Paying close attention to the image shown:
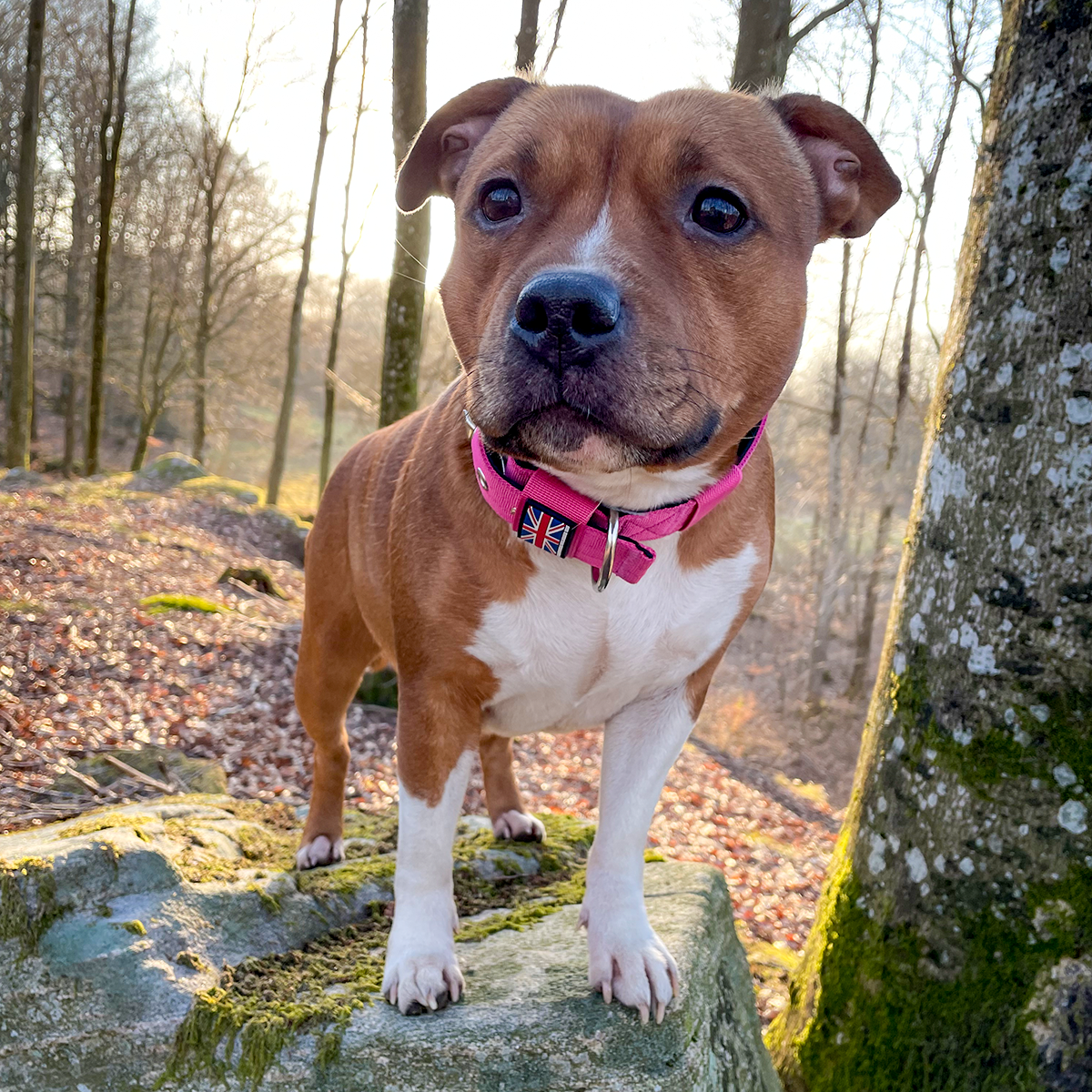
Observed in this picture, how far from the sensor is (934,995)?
2.52 m

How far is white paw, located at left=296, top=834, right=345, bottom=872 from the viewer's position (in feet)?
11.3

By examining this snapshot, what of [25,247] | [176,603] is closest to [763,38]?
[176,603]

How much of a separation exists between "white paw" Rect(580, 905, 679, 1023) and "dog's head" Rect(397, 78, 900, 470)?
137 cm

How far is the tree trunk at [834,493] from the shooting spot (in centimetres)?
1576

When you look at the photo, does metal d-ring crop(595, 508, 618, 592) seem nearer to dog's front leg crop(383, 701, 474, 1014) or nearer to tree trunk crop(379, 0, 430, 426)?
dog's front leg crop(383, 701, 474, 1014)

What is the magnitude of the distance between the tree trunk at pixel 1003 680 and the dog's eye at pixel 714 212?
0.93 metres

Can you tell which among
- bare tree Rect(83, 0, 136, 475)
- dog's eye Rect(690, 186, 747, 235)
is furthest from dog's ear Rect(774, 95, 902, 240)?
bare tree Rect(83, 0, 136, 475)

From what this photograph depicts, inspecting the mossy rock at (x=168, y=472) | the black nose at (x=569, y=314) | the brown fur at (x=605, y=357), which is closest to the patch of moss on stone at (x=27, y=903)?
the brown fur at (x=605, y=357)

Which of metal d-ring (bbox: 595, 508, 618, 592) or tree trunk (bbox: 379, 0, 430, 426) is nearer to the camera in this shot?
metal d-ring (bbox: 595, 508, 618, 592)

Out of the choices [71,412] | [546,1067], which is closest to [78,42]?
[71,412]

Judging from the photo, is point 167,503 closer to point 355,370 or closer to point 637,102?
point 637,102

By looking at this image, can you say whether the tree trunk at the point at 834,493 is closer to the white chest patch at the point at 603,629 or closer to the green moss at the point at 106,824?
the white chest patch at the point at 603,629

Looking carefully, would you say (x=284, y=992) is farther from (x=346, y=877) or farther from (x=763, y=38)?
(x=763, y=38)

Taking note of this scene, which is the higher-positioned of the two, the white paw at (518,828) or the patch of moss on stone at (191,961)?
the patch of moss on stone at (191,961)
